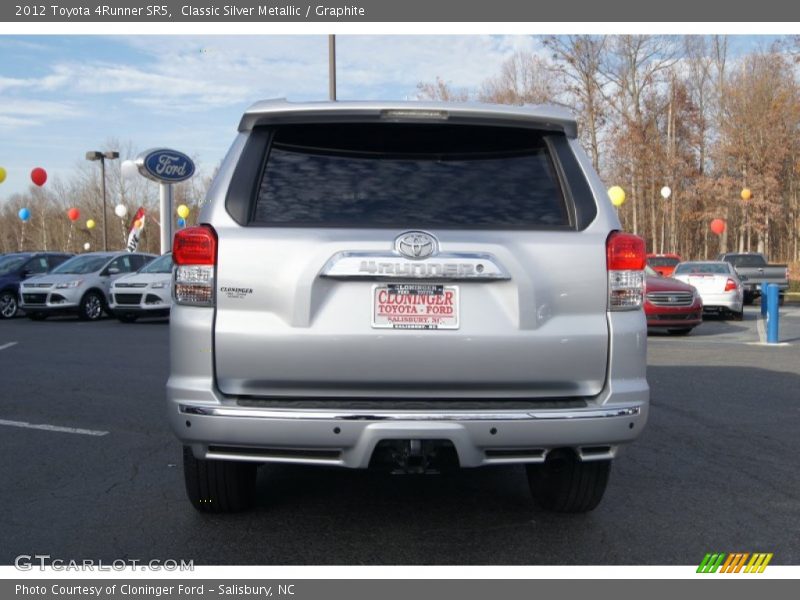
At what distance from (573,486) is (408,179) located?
6.22 feet

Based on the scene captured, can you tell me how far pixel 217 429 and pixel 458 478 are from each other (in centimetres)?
226

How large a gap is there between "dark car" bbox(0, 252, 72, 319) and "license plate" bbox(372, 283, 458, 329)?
1968 centimetres

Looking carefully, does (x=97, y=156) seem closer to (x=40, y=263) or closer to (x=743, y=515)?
(x=40, y=263)

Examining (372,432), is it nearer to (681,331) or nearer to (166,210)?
(681,331)

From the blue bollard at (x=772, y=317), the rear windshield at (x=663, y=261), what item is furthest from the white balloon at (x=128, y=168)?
the blue bollard at (x=772, y=317)

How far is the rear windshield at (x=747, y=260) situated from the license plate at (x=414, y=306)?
26451 mm

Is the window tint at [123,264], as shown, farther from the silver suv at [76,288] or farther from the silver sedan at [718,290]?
the silver sedan at [718,290]

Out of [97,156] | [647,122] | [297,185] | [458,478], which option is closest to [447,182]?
[297,185]

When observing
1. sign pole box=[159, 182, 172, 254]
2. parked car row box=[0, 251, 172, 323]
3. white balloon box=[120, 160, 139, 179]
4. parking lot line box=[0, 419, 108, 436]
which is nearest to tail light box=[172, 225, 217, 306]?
parking lot line box=[0, 419, 108, 436]

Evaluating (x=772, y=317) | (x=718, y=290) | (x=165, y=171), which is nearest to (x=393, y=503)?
(x=772, y=317)

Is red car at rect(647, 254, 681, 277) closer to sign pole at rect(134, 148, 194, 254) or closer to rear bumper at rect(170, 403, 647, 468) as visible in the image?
sign pole at rect(134, 148, 194, 254)

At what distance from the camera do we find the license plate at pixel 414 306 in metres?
3.40

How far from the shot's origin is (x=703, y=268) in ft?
66.8

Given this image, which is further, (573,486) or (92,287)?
(92,287)
